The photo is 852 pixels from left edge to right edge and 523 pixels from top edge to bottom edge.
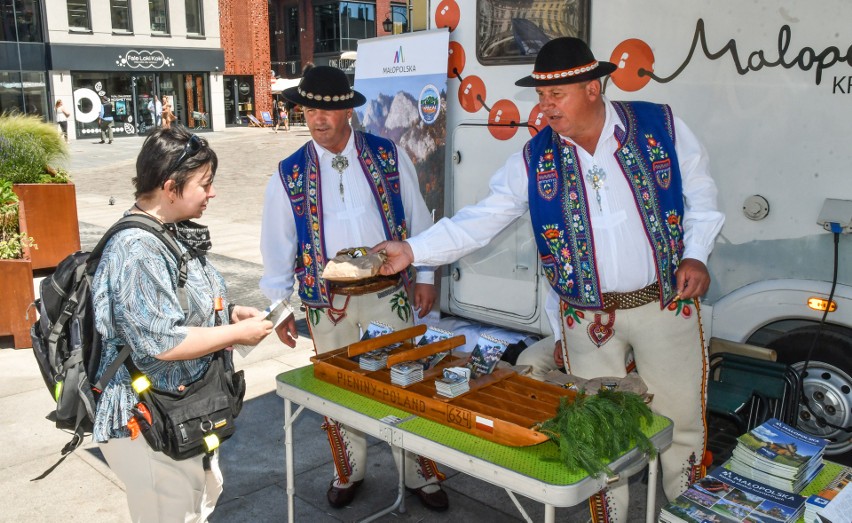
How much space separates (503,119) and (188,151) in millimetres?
2652

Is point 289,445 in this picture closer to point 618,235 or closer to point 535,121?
point 618,235

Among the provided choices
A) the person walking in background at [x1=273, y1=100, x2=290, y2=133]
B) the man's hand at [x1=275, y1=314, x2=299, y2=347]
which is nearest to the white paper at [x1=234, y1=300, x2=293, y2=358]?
the man's hand at [x1=275, y1=314, x2=299, y2=347]

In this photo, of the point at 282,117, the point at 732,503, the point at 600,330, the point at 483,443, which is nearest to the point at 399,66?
the point at 600,330

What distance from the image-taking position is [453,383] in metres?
2.80

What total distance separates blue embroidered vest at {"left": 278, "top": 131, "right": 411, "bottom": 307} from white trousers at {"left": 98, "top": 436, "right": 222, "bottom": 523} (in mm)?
1232

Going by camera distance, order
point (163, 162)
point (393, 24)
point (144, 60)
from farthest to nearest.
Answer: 1. point (144, 60)
2. point (393, 24)
3. point (163, 162)

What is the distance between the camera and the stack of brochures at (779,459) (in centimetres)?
257

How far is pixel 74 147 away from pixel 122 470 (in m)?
25.1

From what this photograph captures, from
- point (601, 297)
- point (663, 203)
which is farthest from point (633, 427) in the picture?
point (663, 203)

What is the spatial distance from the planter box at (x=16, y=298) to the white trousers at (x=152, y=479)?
170 inches

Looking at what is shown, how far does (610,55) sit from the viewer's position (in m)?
4.32

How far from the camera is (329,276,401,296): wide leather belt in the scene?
12.2 feet

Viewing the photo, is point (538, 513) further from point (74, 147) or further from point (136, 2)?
point (136, 2)

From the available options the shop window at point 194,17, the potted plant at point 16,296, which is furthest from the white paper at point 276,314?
the shop window at point 194,17
